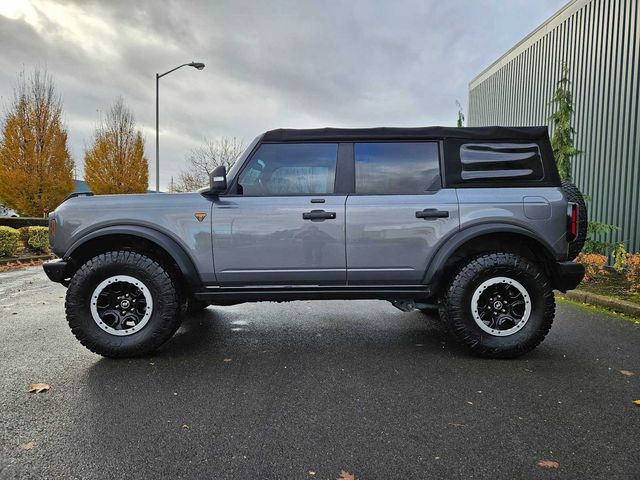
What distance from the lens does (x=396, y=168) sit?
142 inches

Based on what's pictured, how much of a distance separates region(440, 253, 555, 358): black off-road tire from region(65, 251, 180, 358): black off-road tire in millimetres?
2409

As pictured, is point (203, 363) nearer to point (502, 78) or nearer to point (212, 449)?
point (212, 449)

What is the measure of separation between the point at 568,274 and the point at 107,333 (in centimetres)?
396

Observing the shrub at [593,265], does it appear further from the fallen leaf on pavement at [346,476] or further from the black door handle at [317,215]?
the fallen leaf on pavement at [346,476]

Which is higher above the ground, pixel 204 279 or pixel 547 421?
pixel 204 279

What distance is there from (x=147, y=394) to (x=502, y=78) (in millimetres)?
15832

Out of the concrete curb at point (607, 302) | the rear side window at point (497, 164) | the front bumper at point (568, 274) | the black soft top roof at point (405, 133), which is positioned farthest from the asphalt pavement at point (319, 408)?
the black soft top roof at point (405, 133)

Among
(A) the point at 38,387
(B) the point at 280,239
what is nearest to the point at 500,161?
(B) the point at 280,239

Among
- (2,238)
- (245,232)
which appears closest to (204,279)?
(245,232)

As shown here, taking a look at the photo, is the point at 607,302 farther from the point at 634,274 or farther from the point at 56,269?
the point at 56,269

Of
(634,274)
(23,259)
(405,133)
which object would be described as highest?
(405,133)

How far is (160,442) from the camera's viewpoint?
2.12 metres

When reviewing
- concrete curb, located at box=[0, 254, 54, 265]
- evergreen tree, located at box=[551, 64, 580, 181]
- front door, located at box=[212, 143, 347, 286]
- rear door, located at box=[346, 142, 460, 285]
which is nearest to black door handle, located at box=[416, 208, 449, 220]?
rear door, located at box=[346, 142, 460, 285]

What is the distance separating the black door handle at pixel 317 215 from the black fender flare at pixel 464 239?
37.8 inches
